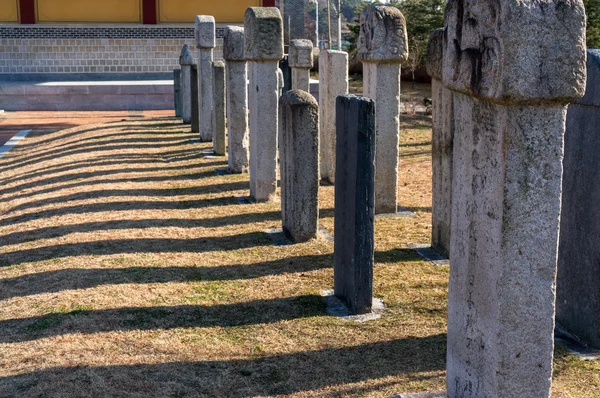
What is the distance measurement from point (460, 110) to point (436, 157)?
3.26 m

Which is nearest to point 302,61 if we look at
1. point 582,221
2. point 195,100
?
point 195,100

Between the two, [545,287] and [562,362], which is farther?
[562,362]

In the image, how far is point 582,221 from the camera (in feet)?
15.8

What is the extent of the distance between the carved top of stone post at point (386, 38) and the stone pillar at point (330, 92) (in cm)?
189

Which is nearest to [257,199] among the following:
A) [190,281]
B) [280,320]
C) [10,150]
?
[190,281]

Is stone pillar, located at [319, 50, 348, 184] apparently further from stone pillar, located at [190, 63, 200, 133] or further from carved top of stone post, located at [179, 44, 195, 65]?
carved top of stone post, located at [179, 44, 195, 65]

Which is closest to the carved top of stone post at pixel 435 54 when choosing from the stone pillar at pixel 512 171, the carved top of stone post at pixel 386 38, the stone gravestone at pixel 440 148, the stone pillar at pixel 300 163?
the stone gravestone at pixel 440 148

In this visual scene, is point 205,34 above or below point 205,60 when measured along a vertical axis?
above

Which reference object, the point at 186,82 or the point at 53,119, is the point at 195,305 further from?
the point at 53,119

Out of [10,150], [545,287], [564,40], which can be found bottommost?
[10,150]

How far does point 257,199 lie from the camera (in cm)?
891

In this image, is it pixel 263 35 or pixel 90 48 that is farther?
pixel 90 48

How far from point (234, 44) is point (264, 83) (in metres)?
1.44

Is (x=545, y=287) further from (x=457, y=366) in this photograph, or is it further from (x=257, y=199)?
(x=257, y=199)
